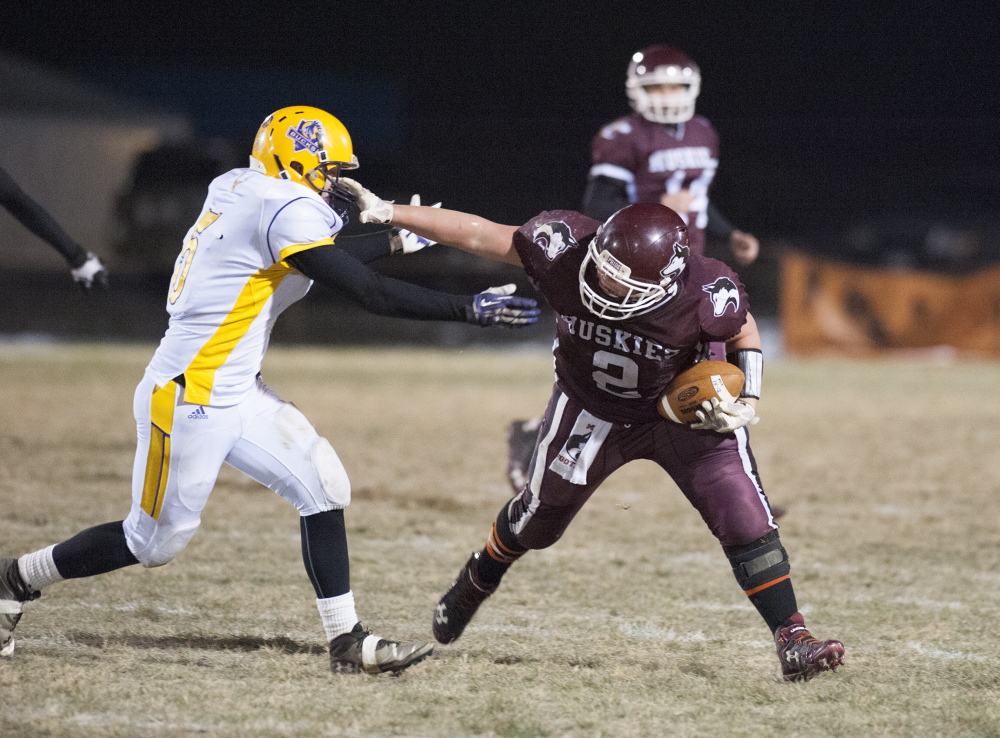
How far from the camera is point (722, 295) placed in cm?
331

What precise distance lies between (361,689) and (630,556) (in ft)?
6.75

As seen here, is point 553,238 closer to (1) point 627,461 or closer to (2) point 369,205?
(2) point 369,205

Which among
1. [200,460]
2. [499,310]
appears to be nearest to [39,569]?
[200,460]

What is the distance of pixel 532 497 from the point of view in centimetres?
349

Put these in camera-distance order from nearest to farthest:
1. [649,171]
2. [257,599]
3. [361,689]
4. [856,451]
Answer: [361,689] → [257,599] → [649,171] → [856,451]

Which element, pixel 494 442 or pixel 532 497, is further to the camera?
pixel 494 442

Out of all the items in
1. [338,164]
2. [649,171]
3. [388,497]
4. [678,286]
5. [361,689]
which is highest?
[649,171]

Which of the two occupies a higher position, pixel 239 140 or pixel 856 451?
pixel 239 140

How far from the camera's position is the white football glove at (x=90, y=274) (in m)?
4.46

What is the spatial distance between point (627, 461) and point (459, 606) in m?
0.70

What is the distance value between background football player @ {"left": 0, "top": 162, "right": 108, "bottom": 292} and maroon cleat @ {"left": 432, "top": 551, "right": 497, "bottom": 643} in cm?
197

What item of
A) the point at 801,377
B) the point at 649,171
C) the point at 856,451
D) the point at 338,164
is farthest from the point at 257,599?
the point at 801,377

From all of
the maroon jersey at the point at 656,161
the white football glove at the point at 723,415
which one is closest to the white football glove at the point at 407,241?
the white football glove at the point at 723,415

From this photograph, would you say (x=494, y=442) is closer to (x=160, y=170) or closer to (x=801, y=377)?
(x=801, y=377)
